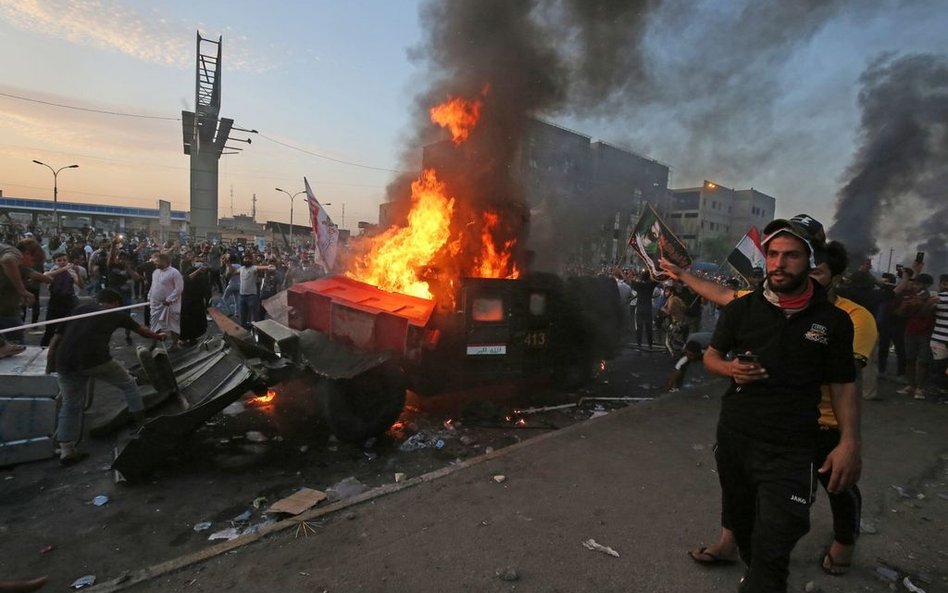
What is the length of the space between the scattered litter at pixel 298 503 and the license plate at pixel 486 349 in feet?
8.68

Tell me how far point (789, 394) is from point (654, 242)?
288cm

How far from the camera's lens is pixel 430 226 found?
30.3 ft

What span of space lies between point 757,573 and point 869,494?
2.71 m

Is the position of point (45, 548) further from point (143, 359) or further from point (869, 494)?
point (869, 494)

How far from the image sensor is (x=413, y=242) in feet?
30.0

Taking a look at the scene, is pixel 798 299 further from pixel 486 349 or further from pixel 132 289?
pixel 132 289

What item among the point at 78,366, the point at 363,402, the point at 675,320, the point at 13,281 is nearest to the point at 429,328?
the point at 363,402

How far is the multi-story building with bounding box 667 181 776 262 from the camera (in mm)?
56219

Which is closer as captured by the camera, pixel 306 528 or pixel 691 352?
pixel 306 528

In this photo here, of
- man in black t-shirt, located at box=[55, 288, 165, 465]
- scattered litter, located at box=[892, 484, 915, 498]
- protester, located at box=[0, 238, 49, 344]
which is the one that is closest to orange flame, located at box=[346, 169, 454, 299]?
man in black t-shirt, located at box=[55, 288, 165, 465]

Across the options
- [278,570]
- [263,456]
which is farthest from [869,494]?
[263,456]

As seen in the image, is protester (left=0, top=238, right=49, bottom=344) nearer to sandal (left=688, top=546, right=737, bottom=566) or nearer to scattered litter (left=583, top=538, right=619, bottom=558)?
scattered litter (left=583, top=538, right=619, bottom=558)

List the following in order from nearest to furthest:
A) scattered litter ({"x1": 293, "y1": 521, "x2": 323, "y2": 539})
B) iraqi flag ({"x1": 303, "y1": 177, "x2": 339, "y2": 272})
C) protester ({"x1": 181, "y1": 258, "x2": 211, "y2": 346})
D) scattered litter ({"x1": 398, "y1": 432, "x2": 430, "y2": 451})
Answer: scattered litter ({"x1": 293, "y1": 521, "x2": 323, "y2": 539}) < scattered litter ({"x1": 398, "y1": 432, "x2": 430, "y2": 451}) < protester ({"x1": 181, "y1": 258, "x2": 211, "y2": 346}) < iraqi flag ({"x1": 303, "y1": 177, "x2": 339, "y2": 272})

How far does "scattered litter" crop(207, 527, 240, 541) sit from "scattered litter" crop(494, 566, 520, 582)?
2.08m
